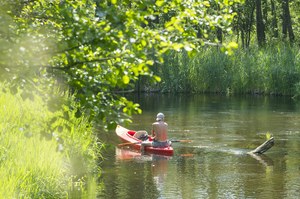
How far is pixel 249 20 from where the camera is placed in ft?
175

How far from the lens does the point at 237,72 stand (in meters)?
34.3

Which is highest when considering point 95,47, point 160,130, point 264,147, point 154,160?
point 95,47

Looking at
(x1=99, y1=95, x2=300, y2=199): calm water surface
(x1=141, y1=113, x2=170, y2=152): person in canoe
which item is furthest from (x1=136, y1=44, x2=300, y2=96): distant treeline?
(x1=141, y1=113, x2=170, y2=152): person in canoe

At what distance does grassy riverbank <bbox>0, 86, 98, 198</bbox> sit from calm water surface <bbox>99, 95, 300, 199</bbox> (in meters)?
0.64

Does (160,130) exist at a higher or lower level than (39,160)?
higher

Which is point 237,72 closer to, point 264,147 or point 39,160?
point 264,147

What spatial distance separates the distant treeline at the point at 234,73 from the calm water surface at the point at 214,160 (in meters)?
4.53

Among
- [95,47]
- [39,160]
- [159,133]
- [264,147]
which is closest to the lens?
[95,47]

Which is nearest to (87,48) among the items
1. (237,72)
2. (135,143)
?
(135,143)

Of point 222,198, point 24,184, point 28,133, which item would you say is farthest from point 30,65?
point 222,198

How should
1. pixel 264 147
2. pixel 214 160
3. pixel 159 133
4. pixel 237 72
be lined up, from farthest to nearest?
pixel 237 72
pixel 159 133
pixel 264 147
pixel 214 160

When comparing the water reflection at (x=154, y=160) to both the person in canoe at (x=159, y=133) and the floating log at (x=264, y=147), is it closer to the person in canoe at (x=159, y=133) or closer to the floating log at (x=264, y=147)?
the person in canoe at (x=159, y=133)

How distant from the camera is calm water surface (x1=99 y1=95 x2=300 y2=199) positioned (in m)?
13.7

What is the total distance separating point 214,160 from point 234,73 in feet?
57.2
